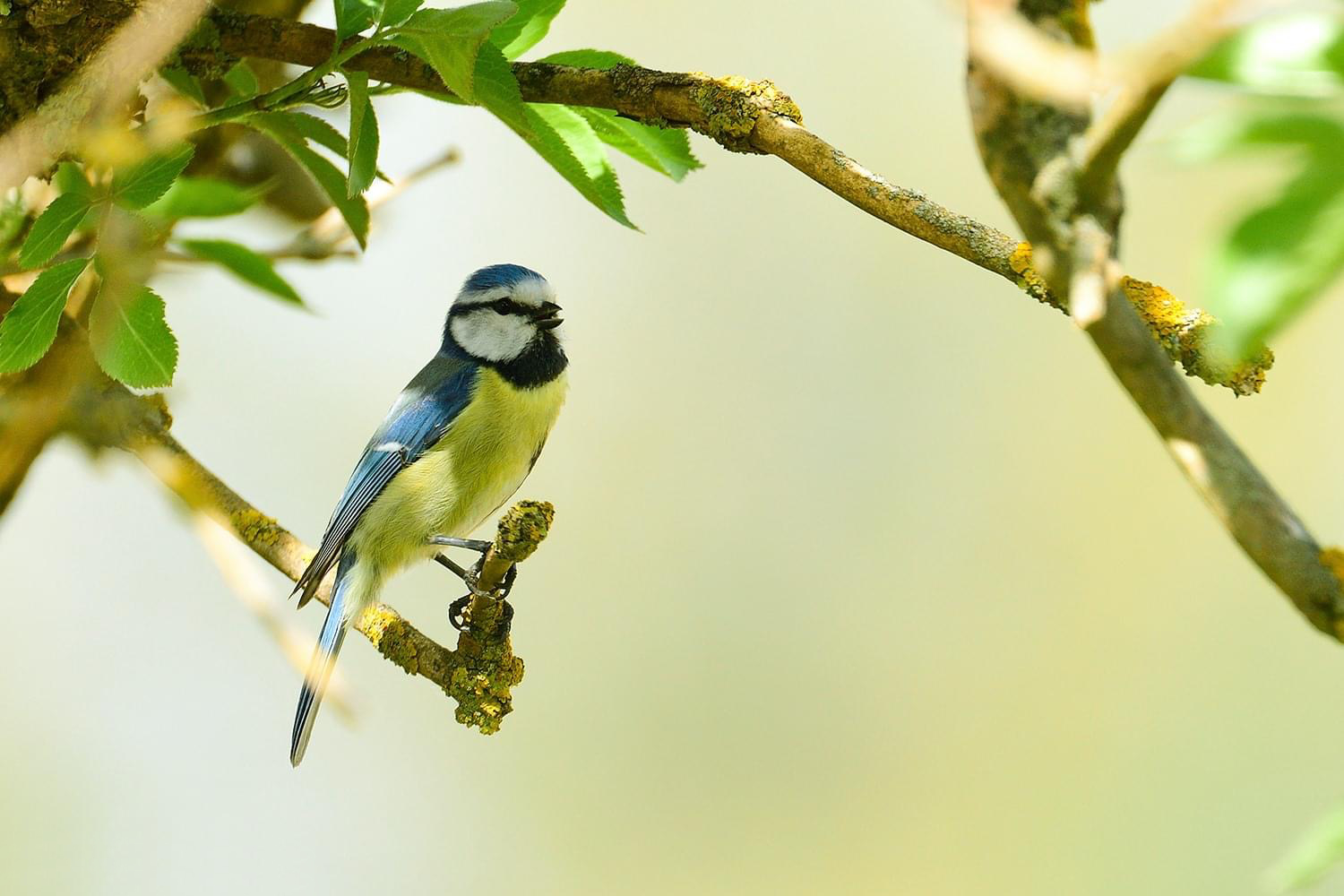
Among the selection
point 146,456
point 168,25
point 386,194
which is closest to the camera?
point 168,25

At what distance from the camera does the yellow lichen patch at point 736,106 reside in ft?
1.70

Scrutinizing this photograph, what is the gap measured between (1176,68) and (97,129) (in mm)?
478

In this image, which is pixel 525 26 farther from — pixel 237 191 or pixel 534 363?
pixel 534 363

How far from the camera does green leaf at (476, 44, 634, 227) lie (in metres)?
0.52

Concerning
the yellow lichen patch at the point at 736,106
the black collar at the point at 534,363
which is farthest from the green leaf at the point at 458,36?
the black collar at the point at 534,363

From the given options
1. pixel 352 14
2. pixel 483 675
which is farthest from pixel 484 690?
pixel 352 14

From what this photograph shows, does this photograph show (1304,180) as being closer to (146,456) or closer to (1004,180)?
(1004,180)

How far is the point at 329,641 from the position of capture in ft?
3.46

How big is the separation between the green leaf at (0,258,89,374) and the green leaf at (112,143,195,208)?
0.04 m

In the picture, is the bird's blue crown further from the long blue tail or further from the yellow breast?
the long blue tail

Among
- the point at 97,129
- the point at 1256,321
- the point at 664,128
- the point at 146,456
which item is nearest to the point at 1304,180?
the point at 1256,321

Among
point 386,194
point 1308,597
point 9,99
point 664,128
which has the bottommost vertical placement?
point 1308,597

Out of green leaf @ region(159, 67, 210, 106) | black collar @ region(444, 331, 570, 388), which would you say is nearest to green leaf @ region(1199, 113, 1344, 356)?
green leaf @ region(159, 67, 210, 106)

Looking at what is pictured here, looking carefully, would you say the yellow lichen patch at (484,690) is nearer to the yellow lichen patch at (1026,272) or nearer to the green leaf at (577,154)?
the green leaf at (577,154)
